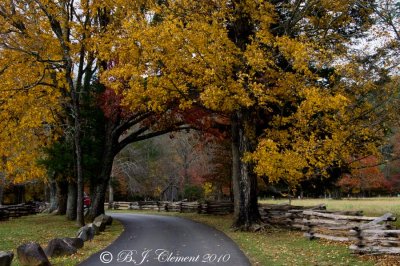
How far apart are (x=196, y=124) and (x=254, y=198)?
617 centimetres

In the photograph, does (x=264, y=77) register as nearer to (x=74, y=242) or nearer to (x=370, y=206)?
(x=74, y=242)

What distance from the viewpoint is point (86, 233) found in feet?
49.4

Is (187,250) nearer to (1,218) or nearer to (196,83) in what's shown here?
(196,83)

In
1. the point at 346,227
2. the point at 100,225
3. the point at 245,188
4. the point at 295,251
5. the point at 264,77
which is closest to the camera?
the point at 295,251

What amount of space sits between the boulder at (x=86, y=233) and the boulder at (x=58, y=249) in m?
2.47

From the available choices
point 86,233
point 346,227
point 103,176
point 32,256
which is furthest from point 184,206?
point 32,256

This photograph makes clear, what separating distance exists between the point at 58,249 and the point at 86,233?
132 inches

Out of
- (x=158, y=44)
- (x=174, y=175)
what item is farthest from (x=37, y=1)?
(x=174, y=175)

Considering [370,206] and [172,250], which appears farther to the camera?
[370,206]

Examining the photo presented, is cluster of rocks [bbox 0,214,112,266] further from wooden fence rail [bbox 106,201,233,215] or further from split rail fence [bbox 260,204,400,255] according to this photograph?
wooden fence rail [bbox 106,201,233,215]

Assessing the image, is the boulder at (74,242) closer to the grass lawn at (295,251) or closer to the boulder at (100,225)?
the boulder at (100,225)

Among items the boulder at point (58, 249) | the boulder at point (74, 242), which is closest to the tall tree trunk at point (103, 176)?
the boulder at point (74, 242)

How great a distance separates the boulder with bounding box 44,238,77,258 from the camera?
1158 cm

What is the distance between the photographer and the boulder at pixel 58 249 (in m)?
11.6
